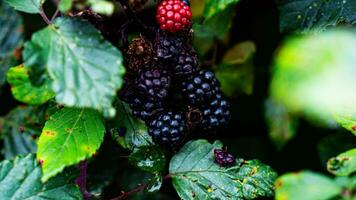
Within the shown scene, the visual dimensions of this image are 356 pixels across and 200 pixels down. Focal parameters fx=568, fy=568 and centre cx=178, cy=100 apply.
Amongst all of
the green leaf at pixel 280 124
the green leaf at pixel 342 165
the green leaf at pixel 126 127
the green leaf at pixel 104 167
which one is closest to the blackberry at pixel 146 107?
the green leaf at pixel 126 127

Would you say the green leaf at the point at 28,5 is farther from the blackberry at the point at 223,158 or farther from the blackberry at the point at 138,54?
the blackberry at the point at 223,158

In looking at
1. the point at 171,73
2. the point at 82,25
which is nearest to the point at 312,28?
Result: the point at 171,73

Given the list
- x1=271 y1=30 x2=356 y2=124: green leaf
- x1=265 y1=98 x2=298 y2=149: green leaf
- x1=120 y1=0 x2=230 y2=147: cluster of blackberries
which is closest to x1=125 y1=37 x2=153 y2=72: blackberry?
x1=120 y1=0 x2=230 y2=147: cluster of blackberries

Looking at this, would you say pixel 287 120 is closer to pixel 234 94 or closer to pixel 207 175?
pixel 234 94

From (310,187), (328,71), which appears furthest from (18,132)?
(310,187)

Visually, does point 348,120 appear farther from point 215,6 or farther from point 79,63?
point 79,63

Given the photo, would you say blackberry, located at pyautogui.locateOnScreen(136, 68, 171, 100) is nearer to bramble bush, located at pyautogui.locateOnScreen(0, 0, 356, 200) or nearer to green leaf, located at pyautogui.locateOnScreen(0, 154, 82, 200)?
bramble bush, located at pyautogui.locateOnScreen(0, 0, 356, 200)
